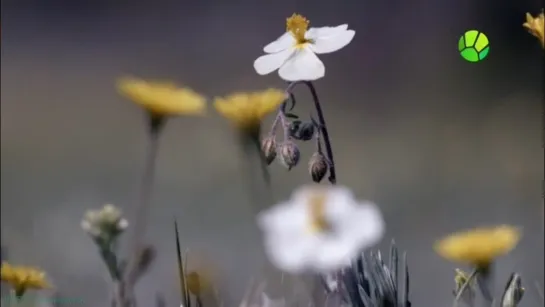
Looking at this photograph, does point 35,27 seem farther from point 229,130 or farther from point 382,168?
point 382,168

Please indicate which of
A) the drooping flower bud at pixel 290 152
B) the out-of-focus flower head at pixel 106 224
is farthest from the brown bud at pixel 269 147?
the out-of-focus flower head at pixel 106 224

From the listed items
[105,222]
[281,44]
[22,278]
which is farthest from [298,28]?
[22,278]

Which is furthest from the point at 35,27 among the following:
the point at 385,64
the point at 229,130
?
the point at 385,64

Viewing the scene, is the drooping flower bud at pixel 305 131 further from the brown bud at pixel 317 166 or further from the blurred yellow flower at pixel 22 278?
the blurred yellow flower at pixel 22 278

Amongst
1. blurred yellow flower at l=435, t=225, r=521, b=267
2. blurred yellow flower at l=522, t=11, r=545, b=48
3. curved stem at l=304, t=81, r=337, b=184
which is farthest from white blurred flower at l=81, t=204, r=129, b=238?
blurred yellow flower at l=522, t=11, r=545, b=48

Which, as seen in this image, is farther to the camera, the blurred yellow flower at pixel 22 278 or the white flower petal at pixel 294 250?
the blurred yellow flower at pixel 22 278

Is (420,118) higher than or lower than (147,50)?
lower
